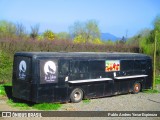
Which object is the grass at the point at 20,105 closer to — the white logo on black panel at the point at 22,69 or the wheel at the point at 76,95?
the white logo on black panel at the point at 22,69

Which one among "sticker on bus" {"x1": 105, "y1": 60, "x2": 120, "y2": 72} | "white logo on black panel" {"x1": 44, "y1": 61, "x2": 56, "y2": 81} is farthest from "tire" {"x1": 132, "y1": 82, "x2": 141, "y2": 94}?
"white logo on black panel" {"x1": 44, "y1": 61, "x2": 56, "y2": 81}

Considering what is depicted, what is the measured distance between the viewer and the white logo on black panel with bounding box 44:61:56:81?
1500 cm

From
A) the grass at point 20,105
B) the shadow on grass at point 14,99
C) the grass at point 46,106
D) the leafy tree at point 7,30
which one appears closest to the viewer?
the grass at point 46,106

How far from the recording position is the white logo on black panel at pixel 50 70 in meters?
15.0

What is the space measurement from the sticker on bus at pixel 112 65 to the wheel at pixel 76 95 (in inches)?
95.3

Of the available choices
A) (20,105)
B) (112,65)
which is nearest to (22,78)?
(20,105)

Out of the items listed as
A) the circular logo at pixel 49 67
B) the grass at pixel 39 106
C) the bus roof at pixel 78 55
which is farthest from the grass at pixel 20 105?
the bus roof at pixel 78 55

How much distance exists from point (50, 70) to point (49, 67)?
15 cm

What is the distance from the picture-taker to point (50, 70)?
15.1 metres

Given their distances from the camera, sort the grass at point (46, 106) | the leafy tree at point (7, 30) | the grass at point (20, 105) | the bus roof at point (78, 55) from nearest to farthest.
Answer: the grass at point (46, 106) → the grass at point (20, 105) → the bus roof at point (78, 55) → the leafy tree at point (7, 30)

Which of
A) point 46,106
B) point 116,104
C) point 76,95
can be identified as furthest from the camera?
point 76,95

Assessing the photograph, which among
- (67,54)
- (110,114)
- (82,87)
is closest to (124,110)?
(110,114)

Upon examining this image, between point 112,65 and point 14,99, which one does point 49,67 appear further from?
point 112,65

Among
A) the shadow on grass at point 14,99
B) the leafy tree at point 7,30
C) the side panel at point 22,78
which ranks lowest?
the shadow on grass at point 14,99
